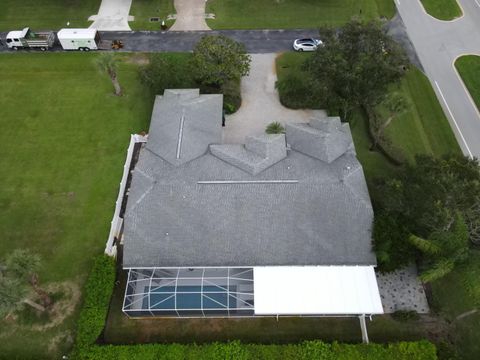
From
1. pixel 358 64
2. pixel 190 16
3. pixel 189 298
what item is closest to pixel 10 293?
pixel 189 298

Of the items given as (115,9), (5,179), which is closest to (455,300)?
(5,179)

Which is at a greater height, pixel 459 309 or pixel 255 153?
pixel 255 153

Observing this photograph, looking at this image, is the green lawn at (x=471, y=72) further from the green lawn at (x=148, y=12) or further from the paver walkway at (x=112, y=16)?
the paver walkway at (x=112, y=16)

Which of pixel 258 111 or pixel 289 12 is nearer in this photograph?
pixel 258 111

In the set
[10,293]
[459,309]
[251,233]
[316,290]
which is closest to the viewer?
[10,293]

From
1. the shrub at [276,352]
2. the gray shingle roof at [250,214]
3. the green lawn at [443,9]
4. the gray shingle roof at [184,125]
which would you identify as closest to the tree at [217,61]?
the gray shingle roof at [184,125]

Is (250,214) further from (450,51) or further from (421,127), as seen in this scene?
(450,51)
